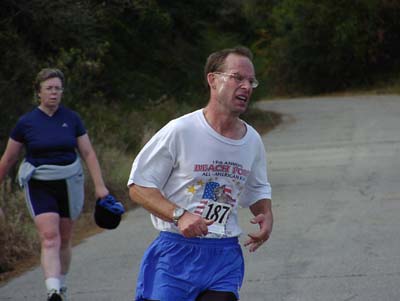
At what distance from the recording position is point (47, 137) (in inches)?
316

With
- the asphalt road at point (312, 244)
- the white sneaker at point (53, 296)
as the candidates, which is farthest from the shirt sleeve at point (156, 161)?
the asphalt road at point (312, 244)

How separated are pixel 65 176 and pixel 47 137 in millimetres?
336

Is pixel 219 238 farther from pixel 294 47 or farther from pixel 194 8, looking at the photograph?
pixel 294 47

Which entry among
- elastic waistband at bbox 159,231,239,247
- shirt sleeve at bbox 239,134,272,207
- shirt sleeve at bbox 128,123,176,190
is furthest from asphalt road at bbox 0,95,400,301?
Answer: shirt sleeve at bbox 128,123,176,190

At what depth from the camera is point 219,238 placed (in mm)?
5164

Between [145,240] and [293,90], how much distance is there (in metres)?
49.3

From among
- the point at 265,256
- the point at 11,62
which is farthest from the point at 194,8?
the point at 265,256

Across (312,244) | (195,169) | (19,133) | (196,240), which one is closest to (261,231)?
(196,240)

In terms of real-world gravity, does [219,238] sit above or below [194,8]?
below

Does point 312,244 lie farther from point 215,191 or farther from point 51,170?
point 215,191

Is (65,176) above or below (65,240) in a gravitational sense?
above

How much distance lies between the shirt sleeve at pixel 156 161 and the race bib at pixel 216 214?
0.27 metres

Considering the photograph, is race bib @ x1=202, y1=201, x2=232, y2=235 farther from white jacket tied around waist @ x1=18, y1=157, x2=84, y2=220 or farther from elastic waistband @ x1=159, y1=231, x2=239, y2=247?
white jacket tied around waist @ x1=18, y1=157, x2=84, y2=220

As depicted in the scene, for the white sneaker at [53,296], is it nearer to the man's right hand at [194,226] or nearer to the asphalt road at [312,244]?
the asphalt road at [312,244]
